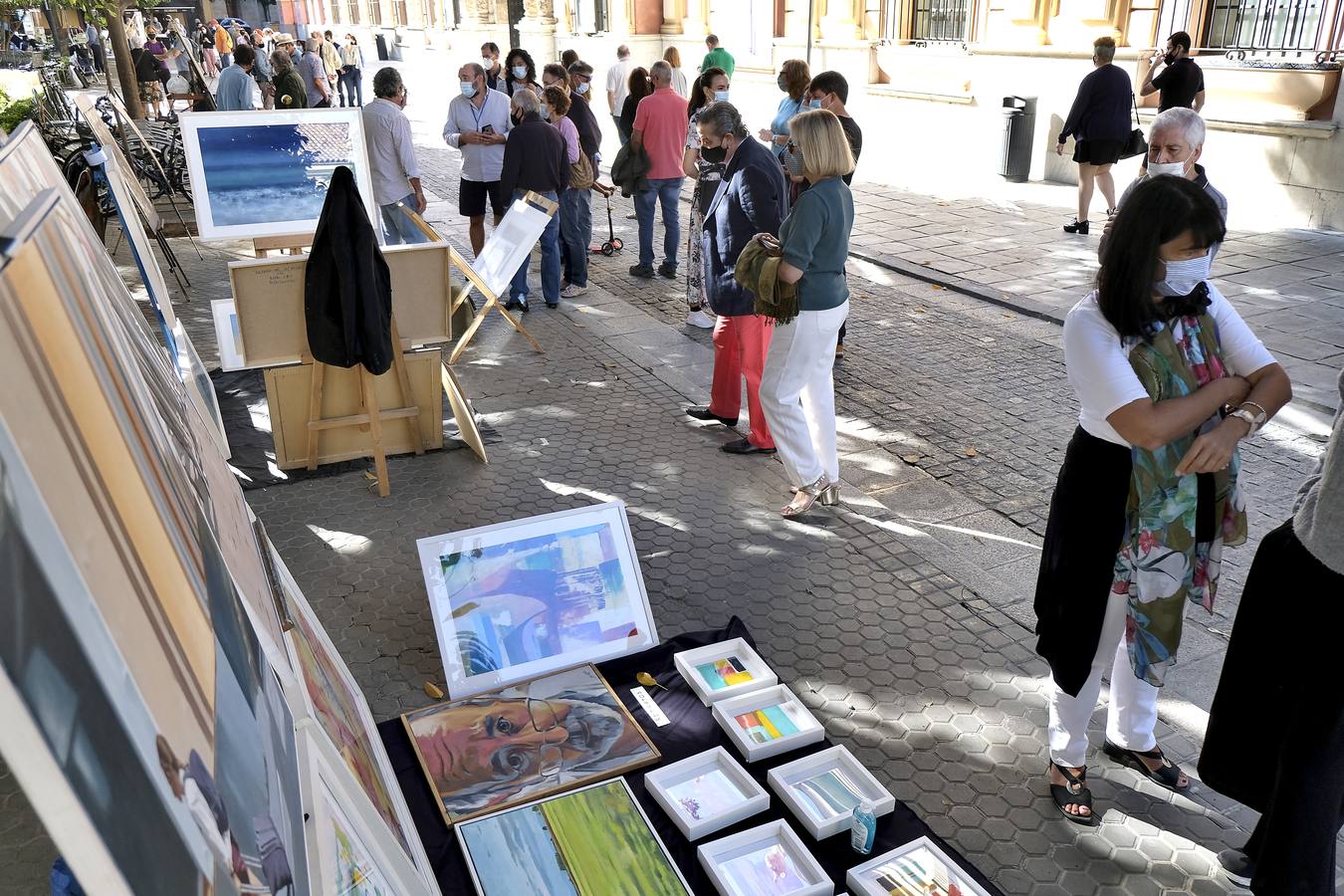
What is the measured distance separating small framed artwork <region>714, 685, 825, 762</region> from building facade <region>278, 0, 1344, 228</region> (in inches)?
399

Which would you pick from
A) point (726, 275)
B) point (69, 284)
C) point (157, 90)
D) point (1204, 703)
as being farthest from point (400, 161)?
point (157, 90)

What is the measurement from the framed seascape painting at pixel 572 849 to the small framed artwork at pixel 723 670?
0.54 m

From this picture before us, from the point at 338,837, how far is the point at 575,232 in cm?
779

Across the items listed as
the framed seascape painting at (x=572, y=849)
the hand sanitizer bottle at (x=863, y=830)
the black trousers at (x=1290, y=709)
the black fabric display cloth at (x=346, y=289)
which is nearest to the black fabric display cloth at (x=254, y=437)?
the black fabric display cloth at (x=346, y=289)

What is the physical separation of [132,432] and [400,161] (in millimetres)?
7522

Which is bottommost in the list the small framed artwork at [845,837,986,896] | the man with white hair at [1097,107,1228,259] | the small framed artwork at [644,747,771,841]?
the small framed artwork at [845,837,986,896]

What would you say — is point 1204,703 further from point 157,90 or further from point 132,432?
point 157,90

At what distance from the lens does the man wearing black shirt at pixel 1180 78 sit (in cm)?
1070

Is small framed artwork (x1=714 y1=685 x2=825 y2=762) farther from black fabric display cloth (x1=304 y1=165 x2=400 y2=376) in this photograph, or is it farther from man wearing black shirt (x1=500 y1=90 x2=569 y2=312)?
man wearing black shirt (x1=500 y1=90 x2=569 y2=312)

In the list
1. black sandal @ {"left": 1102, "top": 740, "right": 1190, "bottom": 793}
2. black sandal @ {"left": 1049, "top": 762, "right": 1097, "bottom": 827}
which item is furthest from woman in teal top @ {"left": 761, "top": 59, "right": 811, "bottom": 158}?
black sandal @ {"left": 1049, "top": 762, "right": 1097, "bottom": 827}

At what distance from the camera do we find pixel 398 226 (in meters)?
8.58

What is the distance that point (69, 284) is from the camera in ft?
4.08

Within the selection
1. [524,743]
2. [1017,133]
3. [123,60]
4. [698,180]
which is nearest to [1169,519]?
[524,743]

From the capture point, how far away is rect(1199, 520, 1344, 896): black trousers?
8.13ft
